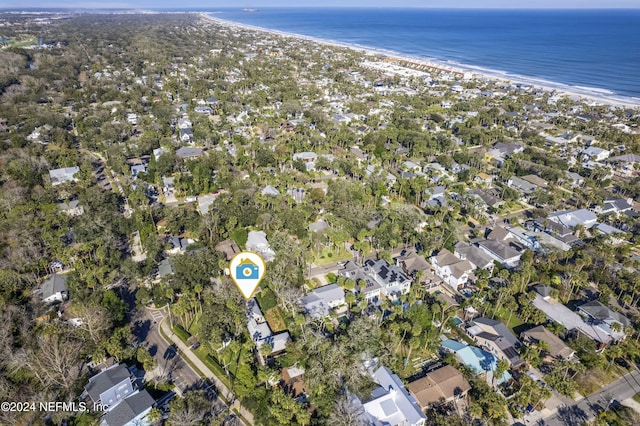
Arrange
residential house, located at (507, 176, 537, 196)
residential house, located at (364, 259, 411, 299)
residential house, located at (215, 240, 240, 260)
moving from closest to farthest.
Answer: residential house, located at (364, 259, 411, 299), residential house, located at (215, 240, 240, 260), residential house, located at (507, 176, 537, 196)

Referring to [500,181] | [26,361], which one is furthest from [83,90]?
[500,181]

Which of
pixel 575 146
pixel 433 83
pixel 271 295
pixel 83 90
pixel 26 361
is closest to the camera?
pixel 26 361

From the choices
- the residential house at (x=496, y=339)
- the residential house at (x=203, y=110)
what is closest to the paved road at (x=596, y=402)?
the residential house at (x=496, y=339)

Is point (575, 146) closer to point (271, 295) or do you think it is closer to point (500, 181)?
point (500, 181)

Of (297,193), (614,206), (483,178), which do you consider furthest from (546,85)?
(297,193)

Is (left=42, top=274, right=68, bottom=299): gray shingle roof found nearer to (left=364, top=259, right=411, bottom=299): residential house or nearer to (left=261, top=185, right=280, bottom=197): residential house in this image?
(left=261, top=185, right=280, bottom=197): residential house

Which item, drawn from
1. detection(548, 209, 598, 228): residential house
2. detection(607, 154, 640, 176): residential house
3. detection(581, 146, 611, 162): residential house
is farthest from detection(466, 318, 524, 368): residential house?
detection(581, 146, 611, 162): residential house

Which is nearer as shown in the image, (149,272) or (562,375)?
(562,375)
